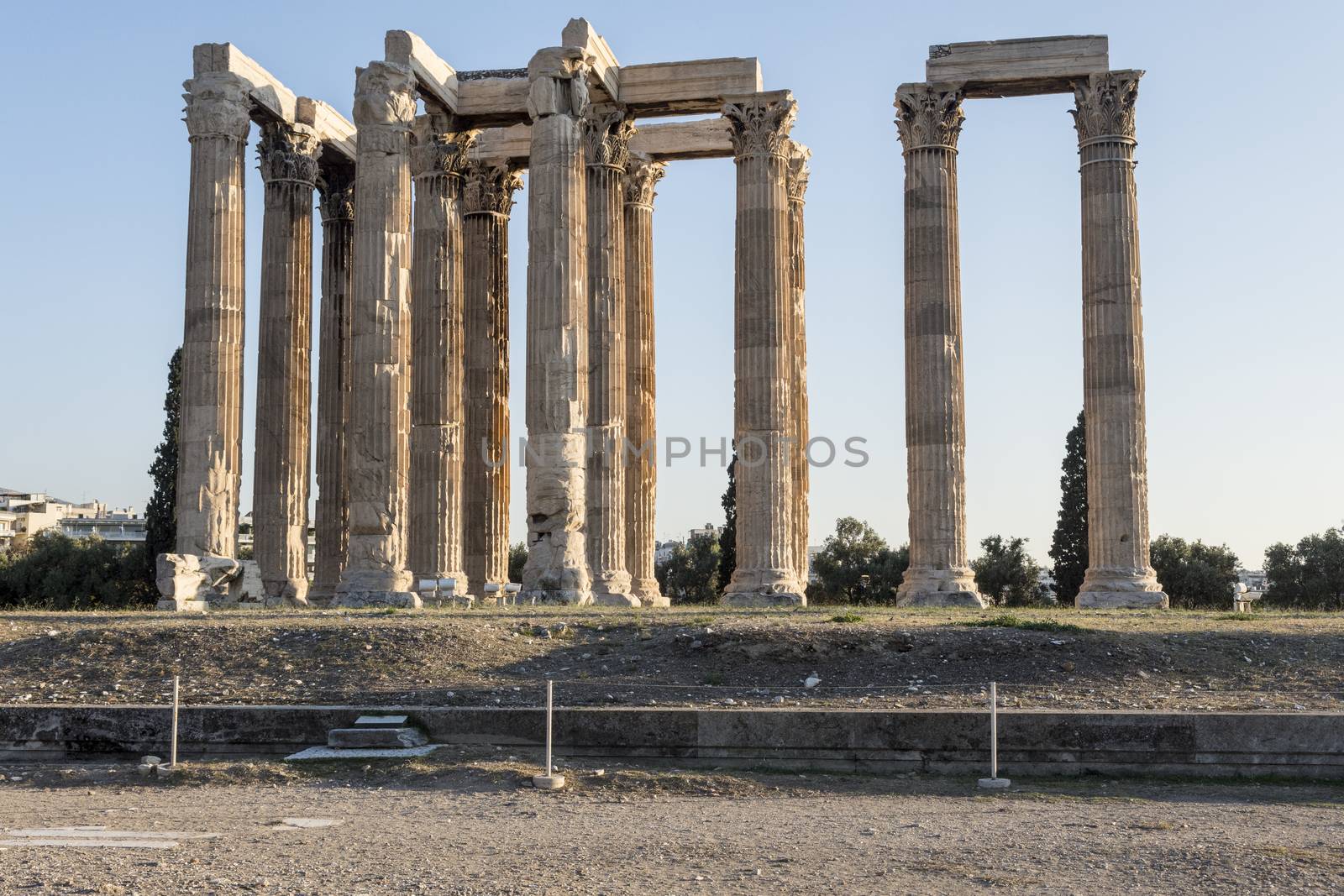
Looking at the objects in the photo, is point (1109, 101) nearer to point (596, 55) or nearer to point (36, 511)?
point (596, 55)

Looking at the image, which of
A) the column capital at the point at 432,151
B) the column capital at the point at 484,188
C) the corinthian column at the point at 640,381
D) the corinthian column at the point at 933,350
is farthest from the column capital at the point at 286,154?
the corinthian column at the point at 933,350

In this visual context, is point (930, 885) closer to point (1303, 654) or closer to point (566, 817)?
point (566, 817)

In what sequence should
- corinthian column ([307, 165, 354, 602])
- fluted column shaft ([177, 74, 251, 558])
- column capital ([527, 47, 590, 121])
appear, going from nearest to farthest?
column capital ([527, 47, 590, 121]) < fluted column shaft ([177, 74, 251, 558]) < corinthian column ([307, 165, 354, 602])

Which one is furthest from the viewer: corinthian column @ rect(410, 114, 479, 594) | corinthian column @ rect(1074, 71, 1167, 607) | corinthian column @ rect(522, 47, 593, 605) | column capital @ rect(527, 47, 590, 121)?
corinthian column @ rect(410, 114, 479, 594)

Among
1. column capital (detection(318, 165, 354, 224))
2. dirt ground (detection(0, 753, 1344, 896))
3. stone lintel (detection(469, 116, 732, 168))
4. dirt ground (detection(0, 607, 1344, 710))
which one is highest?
stone lintel (detection(469, 116, 732, 168))

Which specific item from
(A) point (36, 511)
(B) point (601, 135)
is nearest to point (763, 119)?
(B) point (601, 135)

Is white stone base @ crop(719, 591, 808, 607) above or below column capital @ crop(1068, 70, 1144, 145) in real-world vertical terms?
below

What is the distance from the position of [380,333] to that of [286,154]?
816cm

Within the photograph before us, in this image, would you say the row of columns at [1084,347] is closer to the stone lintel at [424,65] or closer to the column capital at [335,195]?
the stone lintel at [424,65]

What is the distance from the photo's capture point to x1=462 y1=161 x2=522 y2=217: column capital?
44.0 m

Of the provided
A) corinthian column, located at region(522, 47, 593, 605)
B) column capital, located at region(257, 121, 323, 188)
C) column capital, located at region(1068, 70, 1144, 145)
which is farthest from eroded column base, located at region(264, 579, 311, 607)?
column capital, located at region(1068, 70, 1144, 145)

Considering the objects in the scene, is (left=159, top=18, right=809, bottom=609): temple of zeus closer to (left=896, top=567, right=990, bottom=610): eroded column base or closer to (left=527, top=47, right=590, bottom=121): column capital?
(left=527, top=47, right=590, bottom=121): column capital

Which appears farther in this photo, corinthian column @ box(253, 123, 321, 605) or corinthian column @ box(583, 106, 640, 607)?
corinthian column @ box(253, 123, 321, 605)

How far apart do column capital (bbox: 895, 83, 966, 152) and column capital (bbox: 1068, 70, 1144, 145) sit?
3.13 meters
